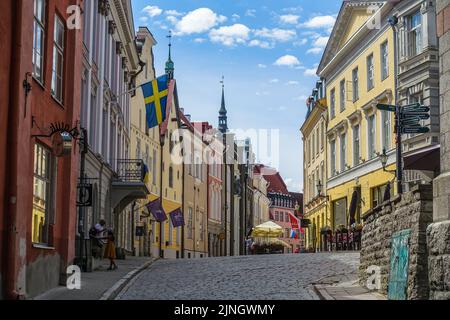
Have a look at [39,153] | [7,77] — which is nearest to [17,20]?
[7,77]

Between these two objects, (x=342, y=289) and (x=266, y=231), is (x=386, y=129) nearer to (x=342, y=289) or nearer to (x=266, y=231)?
(x=342, y=289)

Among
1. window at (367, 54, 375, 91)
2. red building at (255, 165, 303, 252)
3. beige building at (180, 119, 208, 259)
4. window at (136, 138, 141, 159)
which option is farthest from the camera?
red building at (255, 165, 303, 252)

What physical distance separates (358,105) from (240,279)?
66.9 feet

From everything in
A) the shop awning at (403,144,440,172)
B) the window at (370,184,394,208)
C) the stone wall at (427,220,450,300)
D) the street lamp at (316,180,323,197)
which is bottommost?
the stone wall at (427,220,450,300)

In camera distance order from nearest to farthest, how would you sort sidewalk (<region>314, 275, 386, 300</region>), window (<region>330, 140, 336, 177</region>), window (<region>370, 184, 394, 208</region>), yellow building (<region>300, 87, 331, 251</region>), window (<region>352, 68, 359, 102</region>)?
sidewalk (<region>314, 275, 386, 300</region>) → window (<region>370, 184, 394, 208</region>) → window (<region>352, 68, 359, 102</region>) → window (<region>330, 140, 336, 177</region>) → yellow building (<region>300, 87, 331, 251</region>)

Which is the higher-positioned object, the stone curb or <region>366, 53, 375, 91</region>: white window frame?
<region>366, 53, 375, 91</region>: white window frame

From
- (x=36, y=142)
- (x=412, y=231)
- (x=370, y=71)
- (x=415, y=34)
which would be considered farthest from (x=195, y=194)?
(x=412, y=231)

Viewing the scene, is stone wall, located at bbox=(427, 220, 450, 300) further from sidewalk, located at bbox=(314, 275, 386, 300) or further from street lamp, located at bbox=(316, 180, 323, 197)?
street lamp, located at bbox=(316, 180, 323, 197)

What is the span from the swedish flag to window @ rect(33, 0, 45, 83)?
43.4 ft

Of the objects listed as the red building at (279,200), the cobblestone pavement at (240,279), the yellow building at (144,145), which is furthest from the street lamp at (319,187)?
the red building at (279,200)

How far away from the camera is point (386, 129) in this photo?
111 feet

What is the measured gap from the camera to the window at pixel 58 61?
17.3 meters

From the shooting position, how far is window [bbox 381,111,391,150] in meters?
33.4

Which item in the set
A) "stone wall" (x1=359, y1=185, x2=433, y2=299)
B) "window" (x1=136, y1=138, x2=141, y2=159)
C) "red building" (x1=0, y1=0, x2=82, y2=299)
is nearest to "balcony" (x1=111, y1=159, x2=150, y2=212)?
"window" (x1=136, y1=138, x2=141, y2=159)
